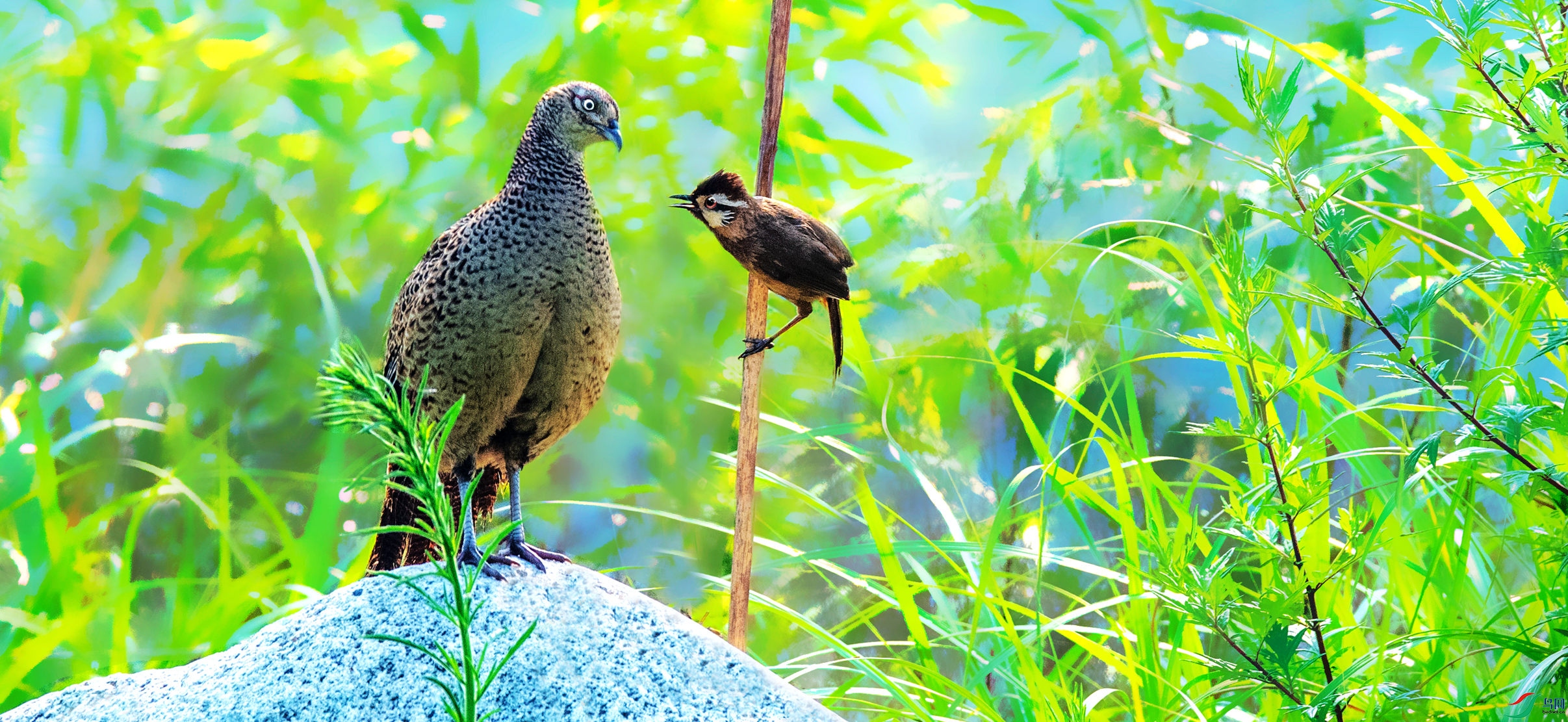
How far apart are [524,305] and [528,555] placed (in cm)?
34

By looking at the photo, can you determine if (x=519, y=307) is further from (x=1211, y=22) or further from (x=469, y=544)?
(x=1211, y=22)

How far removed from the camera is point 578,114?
135 centimetres

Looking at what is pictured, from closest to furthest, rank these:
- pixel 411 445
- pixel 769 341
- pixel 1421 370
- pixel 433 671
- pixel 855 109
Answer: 1. pixel 411 445
2. pixel 1421 370
3. pixel 433 671
4. pixel 769 341
5. pixel 855 109

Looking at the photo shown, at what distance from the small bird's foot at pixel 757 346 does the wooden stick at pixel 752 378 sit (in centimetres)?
1

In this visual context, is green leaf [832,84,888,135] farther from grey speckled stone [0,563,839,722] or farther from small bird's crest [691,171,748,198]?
grey speckled stone [0,563,839,722]

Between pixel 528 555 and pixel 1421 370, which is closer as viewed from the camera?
pixel 1421 370

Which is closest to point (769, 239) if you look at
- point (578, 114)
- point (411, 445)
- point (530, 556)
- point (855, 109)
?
point (578, 114)

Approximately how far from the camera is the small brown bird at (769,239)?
1.35 meters

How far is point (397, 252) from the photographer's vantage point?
2.35 m

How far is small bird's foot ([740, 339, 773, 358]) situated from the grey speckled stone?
365 mm

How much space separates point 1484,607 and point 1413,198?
112cm

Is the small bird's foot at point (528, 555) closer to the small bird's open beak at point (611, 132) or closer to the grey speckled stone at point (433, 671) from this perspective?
the grey speckled stone at point (433, 671)

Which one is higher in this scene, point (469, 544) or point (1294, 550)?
Result: point (1294, 550)

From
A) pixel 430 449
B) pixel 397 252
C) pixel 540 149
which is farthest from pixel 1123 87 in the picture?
pixel 430 449
